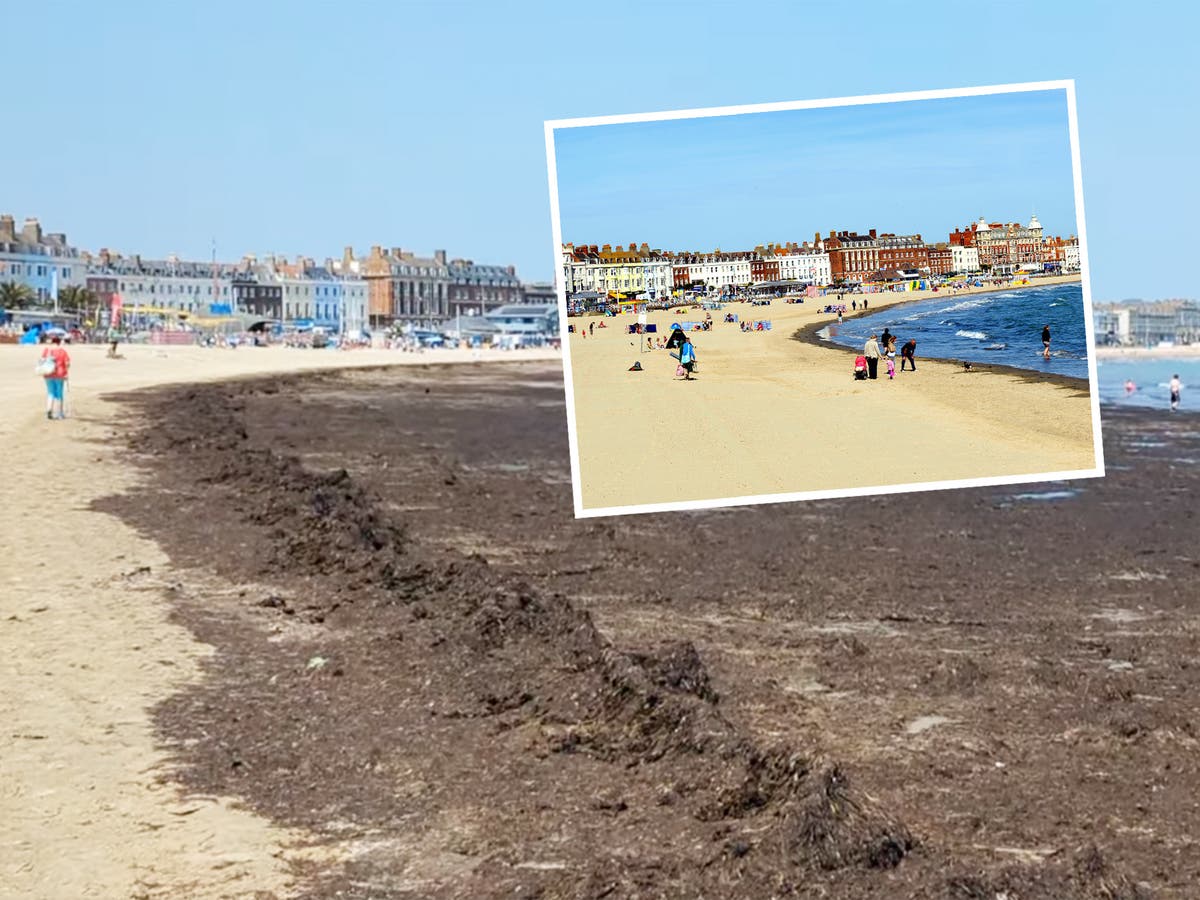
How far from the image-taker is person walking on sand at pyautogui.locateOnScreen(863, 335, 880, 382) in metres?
7.06

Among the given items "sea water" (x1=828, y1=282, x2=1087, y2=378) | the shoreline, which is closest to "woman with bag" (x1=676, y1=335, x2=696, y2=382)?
the shoreline

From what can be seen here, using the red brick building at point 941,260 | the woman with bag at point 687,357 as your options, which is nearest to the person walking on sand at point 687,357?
the woman with bag at point 687,357

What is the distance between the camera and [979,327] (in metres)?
7.13

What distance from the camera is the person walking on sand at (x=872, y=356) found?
278 inches

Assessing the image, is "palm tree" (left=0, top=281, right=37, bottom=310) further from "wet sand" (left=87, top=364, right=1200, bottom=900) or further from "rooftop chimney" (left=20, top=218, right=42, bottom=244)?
"wet sand" (left=87, top=364, right=1200, bottom=900)

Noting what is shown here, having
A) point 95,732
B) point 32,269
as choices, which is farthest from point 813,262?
point 32,269

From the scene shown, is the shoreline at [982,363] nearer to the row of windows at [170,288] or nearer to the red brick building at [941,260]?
the red brick building at [941,260]

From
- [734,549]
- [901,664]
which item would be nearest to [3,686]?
[901,664]

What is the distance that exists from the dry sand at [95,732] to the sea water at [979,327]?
3.56 m

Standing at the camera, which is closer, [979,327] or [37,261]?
[979,327]

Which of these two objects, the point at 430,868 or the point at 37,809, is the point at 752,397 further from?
the point at 37,809

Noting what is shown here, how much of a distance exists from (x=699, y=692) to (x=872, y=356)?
402cm

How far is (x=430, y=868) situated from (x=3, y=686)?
435 cm

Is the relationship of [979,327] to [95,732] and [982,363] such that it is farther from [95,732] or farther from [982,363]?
[95,732]
